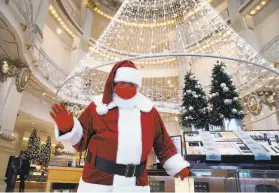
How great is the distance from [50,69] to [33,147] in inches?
134

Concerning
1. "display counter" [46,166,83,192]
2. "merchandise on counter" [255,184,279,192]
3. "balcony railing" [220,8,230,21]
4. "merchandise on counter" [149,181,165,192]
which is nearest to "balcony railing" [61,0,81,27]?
"balcony railing" [220,8,230,21]

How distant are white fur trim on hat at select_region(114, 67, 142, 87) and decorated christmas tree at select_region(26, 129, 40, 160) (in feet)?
29.5

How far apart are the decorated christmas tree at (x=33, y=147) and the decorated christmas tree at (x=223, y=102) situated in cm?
785

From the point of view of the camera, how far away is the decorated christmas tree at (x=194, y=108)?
16.0 ft

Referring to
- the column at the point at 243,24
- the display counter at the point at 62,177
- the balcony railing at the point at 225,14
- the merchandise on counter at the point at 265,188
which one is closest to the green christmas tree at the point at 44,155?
the display counter at the point at 62,177

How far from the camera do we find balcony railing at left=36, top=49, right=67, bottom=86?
7676mm

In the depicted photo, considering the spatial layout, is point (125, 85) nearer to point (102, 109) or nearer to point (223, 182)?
point (102, 109)

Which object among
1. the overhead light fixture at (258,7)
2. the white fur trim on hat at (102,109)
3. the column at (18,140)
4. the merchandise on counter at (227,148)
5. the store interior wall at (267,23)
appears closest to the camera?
the white fur trim on hat at (102,109)

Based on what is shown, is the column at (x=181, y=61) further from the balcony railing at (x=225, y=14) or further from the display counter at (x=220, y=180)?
the display counter at (x=220, y=180)

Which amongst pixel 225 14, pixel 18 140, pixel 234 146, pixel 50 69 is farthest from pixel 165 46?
pixel 234 146

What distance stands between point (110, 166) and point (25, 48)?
4.87m

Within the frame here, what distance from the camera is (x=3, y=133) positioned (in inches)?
192

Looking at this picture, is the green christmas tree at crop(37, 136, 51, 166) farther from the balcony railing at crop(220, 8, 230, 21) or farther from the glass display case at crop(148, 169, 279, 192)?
the balcony railing at crop(220, 8, 230, 21)

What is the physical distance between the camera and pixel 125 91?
146cm
